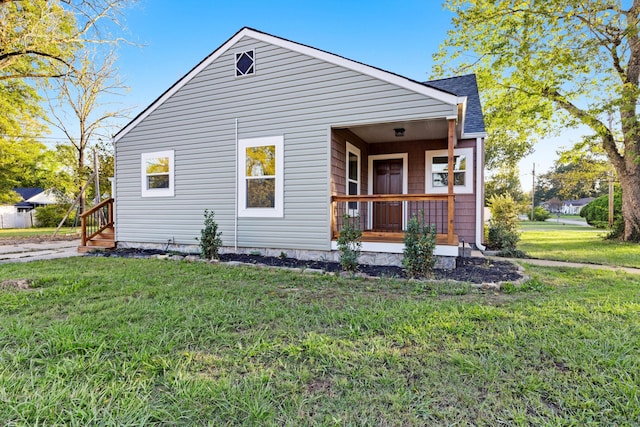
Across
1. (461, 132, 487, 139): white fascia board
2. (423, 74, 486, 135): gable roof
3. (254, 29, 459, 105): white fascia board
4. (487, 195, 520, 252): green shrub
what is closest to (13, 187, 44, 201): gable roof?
(254, 29, 459, 105): white fascia board

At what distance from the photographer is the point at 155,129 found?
8031 mm

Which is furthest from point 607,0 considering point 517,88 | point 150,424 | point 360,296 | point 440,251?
point 150,424

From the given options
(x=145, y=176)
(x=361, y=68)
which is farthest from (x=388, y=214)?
(x=145, y=176)

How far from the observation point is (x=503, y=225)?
8.97 m

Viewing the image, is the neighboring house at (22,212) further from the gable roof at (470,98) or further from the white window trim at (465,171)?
the gable roof at (470,98)

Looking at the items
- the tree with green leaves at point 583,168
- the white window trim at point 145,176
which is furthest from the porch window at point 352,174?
the tree with green leaves at point 583,168

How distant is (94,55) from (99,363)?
65.2 ft

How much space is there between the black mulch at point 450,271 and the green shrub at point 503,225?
178 cm

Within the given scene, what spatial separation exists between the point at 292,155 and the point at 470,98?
5395 millimetres

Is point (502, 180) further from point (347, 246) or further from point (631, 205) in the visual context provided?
point (347, 246)

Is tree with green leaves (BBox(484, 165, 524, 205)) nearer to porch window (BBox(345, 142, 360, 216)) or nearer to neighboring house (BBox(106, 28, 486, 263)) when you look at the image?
neighboring house (BBox(106, 28, 486, 263))

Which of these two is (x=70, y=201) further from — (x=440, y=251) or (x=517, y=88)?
(x=517, y=88)

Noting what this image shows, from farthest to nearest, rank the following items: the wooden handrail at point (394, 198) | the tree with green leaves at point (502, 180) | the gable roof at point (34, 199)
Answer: the gable roof at point (34, 199) < the tree with green leaves at point (502, 180) < the wooden handrail at point (394, 198)

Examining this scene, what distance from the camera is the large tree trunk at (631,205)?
34.1ft
